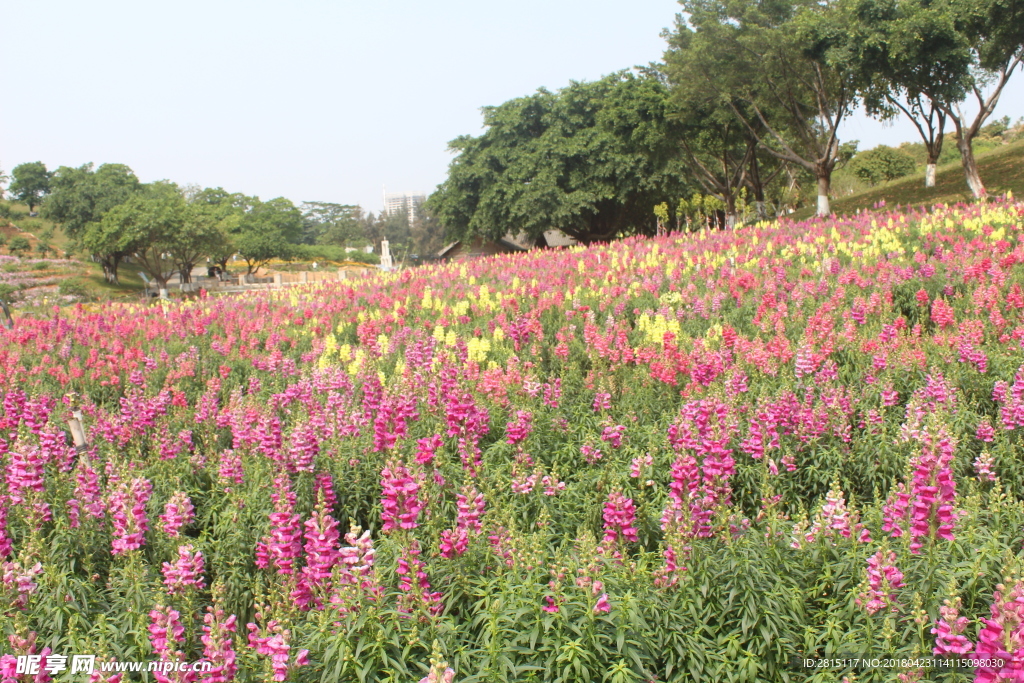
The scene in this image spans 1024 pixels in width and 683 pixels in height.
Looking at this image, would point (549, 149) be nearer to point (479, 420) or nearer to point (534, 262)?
point (534, 262)

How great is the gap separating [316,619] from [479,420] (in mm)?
2306

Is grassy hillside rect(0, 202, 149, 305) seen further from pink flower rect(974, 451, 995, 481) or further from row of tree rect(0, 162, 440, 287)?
pink flower rect(974, 451, 995, 481)

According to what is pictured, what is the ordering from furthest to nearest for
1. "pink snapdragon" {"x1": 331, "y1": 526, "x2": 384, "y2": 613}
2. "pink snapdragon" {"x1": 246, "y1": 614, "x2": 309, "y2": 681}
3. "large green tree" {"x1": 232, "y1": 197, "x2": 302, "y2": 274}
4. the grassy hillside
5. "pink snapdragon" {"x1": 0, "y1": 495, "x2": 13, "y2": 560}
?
"large green tree" {"x1": 232, "y1": 197, "x2": 302, "y2": 274} → the grassy hillside → "pink snapdragon" {"x1": 0, "y1": 495, "x2": 13, "y2": 560} → "pink snapdragon" {"x1": 331, "y1": 526, "x2": 384, "y2": 613} → "pink snapdragon" {"x1": 246, "y1": 614, "x2": 309, "y2": 681}

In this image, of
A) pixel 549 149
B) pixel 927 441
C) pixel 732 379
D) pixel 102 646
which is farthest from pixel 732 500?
pixel 549 149

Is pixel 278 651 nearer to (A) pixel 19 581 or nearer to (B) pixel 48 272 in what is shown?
(A) pixel 19 581

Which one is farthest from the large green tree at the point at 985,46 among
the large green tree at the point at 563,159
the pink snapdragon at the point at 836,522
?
the pink snapdragon at the point at 836,522

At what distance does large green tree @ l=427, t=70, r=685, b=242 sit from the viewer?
34.1 metres

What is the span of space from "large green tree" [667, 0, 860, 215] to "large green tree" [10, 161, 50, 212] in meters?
80.4

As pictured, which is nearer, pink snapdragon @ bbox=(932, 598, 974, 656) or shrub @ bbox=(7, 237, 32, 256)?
pink snapdragon @ bbox=(932, 598, 974, 656)

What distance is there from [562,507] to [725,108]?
104ft

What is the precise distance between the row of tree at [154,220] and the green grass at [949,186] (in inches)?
1616

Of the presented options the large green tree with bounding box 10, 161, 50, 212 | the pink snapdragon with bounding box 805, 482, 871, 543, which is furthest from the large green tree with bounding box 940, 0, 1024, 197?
the large green tree with bounding box 10, 161, 50, 212

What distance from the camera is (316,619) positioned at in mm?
3287

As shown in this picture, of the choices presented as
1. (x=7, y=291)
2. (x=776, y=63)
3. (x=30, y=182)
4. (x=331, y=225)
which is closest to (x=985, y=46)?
(x=776, y=63)
